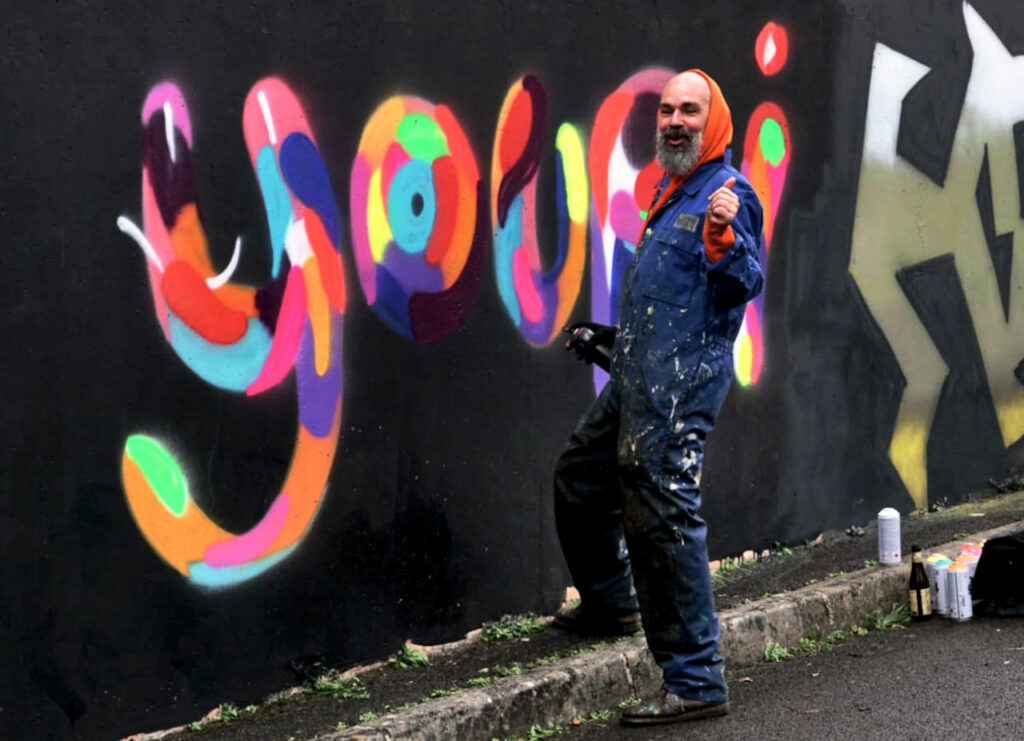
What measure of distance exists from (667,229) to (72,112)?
1.84 m

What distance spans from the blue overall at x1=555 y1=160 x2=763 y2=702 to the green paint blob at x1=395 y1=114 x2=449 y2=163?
3.12ft

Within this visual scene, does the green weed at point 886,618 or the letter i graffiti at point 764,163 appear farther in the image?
the letter i graffiti at point 764,163

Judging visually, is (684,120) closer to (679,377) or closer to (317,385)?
(679,377)

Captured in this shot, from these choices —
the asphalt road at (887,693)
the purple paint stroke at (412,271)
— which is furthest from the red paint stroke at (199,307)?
the asphalt road at (887,693)

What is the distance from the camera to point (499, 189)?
5438 millimetres

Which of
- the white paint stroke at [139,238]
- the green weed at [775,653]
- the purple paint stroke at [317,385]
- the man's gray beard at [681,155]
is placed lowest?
the green weed at [775,653]

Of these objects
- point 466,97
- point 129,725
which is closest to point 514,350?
point 466,97

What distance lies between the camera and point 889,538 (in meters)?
6.34

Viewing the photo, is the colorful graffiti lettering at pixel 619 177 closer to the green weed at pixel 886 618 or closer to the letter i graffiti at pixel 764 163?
the letter i graffiti at pixel 764 163

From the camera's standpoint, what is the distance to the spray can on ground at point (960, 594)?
5902mm

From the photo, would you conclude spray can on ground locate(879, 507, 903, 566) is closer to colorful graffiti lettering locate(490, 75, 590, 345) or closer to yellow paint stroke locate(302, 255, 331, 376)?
colorful graffiti lettering locate(490, 75, 590, 345)

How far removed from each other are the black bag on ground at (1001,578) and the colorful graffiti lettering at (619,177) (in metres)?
1.74

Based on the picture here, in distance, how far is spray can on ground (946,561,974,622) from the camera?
5902mm

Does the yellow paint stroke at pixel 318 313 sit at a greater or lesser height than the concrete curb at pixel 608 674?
greater
